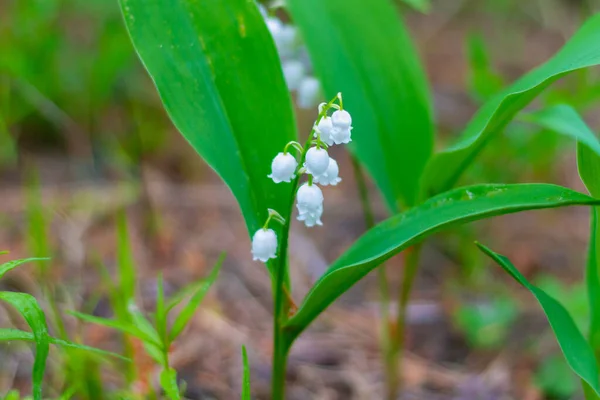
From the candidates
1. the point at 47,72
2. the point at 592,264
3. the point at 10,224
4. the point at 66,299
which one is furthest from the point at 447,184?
the point at 47,72

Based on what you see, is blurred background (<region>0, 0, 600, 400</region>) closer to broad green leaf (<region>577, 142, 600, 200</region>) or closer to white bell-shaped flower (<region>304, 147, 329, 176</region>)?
broad green leaf (<region>577, 142, 600, 200</region>)

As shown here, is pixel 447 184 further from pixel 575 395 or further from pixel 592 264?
pixel 575 395

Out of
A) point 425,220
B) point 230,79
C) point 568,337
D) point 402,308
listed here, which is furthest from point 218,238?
point 568,337

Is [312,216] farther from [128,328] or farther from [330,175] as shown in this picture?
[128,328]

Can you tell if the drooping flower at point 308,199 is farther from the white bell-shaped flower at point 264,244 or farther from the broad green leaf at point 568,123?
the broad green leaf at point 568,123

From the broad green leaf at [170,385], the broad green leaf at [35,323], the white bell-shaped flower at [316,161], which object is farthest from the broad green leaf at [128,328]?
the white bell-shaped flower at [316,161]

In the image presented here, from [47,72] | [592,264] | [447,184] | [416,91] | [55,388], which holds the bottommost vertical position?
[55,388]

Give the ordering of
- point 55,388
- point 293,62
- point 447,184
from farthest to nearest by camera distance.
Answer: point 293,62 → point 55,388 → point 447,184
